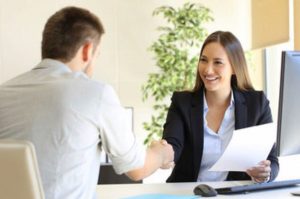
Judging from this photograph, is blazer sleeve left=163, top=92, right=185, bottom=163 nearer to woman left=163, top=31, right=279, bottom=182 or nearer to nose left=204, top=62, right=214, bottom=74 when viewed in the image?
woman left=163, top=31, right=279, bottom=182

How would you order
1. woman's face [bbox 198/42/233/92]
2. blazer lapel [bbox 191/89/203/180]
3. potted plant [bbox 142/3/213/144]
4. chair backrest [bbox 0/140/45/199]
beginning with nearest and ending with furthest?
chair backrest [bbox 0/140/45/199] < blazer lapel [bbox 191/89/203/180] < woman's face [bbox 198/42/233/92] < potted plant [bbox 142/3/213/144]

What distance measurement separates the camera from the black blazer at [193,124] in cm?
224

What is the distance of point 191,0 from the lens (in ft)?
15.2

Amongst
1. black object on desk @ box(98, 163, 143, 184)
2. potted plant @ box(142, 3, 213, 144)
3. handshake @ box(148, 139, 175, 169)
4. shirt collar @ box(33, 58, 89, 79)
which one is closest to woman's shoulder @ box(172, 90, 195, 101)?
handshake @ box(148, 139, 175, 169)

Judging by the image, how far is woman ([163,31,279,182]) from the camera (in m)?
2.23

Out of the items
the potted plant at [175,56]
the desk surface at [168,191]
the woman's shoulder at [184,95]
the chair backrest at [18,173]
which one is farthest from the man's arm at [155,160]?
the potted plant at [175,56]

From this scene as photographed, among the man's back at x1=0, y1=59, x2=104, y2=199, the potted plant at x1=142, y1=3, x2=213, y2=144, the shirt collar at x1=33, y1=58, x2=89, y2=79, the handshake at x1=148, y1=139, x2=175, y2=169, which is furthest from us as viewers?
the potted plant at x1=142, y1=3, x2=213, y2=144

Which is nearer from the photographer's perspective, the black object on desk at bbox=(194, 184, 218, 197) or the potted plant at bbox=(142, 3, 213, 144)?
the black object on desk at bbox=(194, 184, 218, 197)

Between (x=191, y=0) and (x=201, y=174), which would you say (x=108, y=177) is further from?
(x=191, y=0)

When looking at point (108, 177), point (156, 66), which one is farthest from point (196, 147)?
point (156, 66)

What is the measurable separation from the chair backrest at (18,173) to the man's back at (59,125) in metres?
0.27

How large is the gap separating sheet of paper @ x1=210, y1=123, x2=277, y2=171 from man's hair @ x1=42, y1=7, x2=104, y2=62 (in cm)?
65

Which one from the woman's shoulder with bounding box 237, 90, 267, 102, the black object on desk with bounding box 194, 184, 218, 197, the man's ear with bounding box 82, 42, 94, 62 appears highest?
the man's ear with bounding box 82, 42, 94, 62

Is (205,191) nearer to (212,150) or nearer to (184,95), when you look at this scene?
(212,150)
